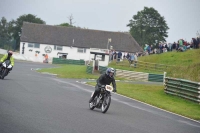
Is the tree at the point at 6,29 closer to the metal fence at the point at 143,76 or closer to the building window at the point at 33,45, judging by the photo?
the building window at the point at 33,45

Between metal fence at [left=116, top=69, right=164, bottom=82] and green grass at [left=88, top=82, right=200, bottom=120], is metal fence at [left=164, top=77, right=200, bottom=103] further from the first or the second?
metal fence at [left=116, top=69, right=164, bottom=82]

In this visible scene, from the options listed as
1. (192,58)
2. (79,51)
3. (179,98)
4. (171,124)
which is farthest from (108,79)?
(79,51)

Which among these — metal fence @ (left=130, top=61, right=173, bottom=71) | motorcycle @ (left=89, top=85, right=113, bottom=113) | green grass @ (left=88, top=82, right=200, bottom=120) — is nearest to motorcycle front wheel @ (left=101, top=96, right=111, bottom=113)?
motorcycle @ (left=89, top=85, right=113, bottom=113)

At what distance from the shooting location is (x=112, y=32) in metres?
105

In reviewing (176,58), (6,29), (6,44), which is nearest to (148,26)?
(6,44)

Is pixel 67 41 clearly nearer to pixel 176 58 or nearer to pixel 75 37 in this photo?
pixel 75 37

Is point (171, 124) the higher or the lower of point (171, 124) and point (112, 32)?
the lower

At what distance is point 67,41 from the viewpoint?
10131 centimetres

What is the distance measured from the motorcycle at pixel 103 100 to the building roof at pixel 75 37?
270ft

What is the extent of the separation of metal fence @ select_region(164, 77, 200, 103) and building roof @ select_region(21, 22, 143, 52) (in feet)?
228

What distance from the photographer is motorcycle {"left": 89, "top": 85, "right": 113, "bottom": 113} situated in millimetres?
17250

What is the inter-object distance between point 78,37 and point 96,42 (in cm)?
414

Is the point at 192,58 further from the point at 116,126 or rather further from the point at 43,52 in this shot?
the point at 43,52

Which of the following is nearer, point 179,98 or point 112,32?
point 179,98
